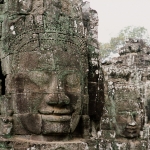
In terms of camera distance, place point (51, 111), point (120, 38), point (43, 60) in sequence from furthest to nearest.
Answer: point (120, 38) < point (43, 60) < point (51, 111)

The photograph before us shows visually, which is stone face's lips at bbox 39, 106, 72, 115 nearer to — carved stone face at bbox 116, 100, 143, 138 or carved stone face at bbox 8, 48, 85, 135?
carved stone face at bbox 8, 48, 85, 135

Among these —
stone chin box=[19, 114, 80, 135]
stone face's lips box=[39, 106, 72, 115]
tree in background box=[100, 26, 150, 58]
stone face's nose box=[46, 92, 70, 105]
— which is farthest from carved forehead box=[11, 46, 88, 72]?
tree in background box=[100, 26, 150, 58]

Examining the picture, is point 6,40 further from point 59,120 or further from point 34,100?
point 59,120

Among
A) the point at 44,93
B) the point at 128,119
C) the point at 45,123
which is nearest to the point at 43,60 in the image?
the point at 44,93

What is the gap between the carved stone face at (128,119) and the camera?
563 cm

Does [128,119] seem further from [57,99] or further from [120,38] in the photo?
[120,38]

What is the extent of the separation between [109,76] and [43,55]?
1454 millimetres

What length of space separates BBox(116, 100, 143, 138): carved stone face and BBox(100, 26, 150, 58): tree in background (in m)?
24.4

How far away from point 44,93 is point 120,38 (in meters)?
28.2

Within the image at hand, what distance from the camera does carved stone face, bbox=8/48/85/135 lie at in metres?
4.91

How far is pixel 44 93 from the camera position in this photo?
4977 millimetres

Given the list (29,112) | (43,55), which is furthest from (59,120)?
(43,55)

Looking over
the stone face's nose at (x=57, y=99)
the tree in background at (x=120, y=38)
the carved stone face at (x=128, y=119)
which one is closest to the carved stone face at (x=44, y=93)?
the stone face's nose at (x=57, y=99)

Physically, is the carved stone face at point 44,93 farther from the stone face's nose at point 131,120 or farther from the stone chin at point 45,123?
the stone face's nose at point 131,120
